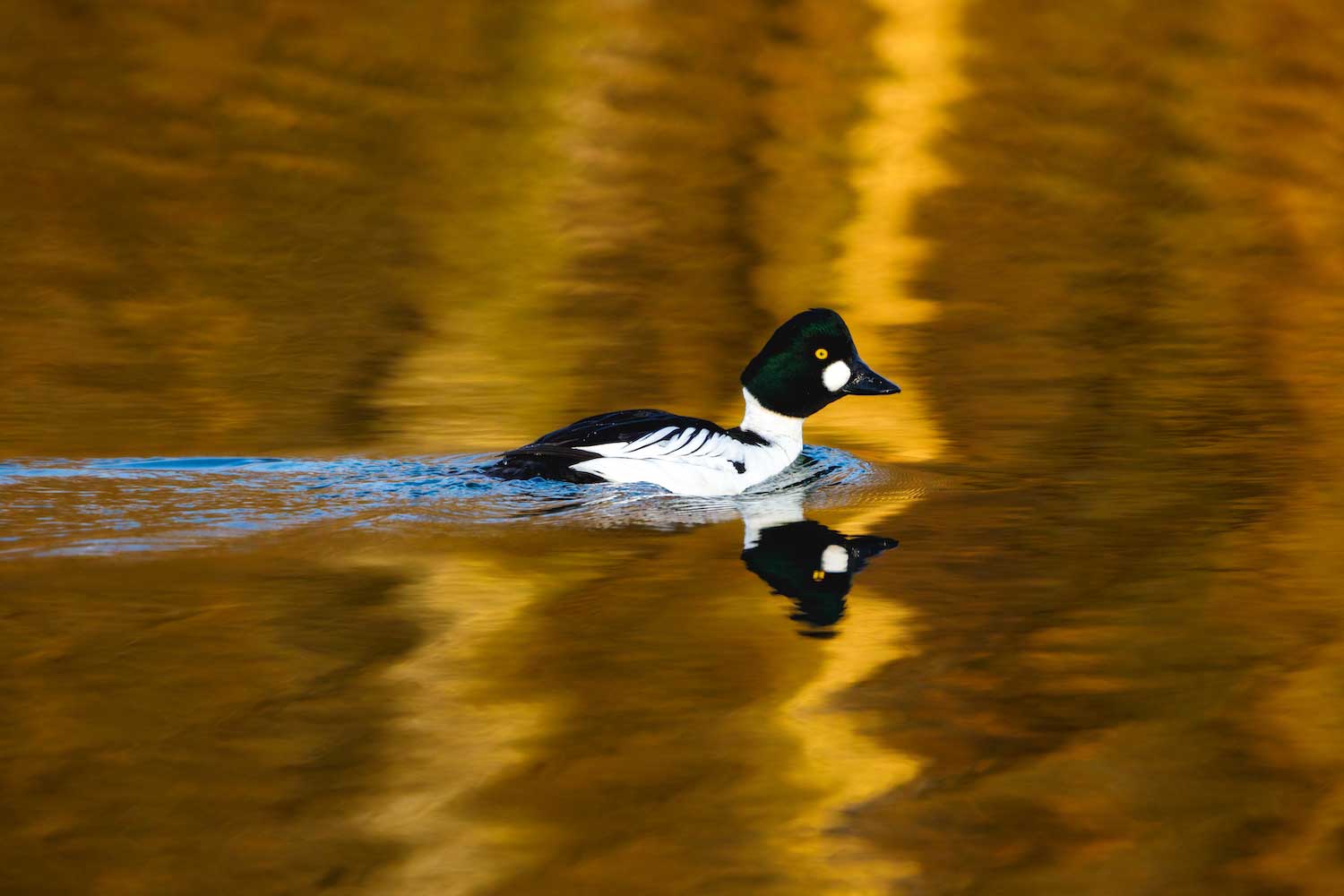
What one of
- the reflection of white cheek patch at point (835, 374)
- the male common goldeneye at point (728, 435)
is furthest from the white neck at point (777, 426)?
the reflection of white cheek patch at point (835, 374)

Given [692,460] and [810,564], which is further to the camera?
[692,460]

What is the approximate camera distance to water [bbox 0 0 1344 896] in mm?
4250

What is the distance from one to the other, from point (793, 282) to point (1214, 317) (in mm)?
3198

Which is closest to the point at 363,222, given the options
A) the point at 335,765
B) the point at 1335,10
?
the point at 335,765

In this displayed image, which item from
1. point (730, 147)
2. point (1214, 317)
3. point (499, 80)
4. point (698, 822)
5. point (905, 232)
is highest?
point (499, 80)

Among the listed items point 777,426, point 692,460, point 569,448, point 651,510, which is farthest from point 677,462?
point 777,426

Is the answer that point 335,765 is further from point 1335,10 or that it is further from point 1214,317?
point 1335,10

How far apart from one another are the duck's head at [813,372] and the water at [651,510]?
14.0 inches

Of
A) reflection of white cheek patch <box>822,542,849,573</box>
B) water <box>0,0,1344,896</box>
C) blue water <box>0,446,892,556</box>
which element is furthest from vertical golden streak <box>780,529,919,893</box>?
blue water <box>0,446,892,556</box>

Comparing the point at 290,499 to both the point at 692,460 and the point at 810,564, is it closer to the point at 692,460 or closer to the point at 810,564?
the point at 692,460

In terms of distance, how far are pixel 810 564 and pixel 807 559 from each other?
9 centimetres

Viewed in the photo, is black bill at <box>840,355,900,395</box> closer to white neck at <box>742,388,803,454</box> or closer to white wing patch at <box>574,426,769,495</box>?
white neck at <box>742,388,803,454</box>

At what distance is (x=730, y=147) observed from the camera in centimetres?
1895

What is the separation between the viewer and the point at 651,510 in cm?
754
